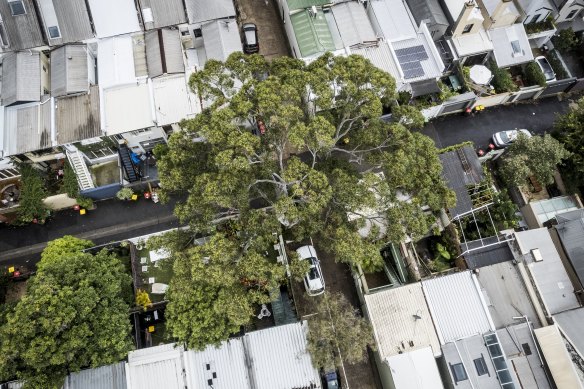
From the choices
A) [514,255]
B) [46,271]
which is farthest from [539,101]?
[46,271]

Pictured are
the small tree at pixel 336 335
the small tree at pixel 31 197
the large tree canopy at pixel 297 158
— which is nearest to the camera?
the large tree canopy at pixel 297 158

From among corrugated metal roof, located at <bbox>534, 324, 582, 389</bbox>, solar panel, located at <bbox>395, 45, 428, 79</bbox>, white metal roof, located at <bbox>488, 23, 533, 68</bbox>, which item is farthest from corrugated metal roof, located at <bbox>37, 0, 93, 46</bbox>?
corrugated metal roof, located at <bbox>534, 324, 582, 389</bbox>

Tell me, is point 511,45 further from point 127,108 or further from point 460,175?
point 127,108

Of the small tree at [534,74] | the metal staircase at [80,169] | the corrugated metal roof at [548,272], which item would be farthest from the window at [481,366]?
the metal staircase at [80,169]

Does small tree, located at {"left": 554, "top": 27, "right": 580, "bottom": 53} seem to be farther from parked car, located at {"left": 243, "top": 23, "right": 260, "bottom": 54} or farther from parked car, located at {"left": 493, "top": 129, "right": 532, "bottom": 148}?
parked car, located at {"left": 243, "top": 23, "right": 260, "bottom": 54}

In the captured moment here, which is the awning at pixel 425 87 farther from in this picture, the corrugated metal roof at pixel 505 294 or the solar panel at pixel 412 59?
the corrugated metal roof at pixel 505 294
